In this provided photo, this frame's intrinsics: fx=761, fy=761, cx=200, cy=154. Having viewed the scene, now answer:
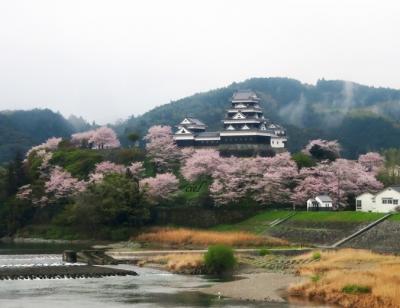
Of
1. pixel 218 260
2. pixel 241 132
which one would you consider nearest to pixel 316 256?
pixel 218 260

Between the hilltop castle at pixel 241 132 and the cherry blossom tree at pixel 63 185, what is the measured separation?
17901mm

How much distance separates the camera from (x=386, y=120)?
6471 inches

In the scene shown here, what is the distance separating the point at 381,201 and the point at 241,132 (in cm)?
2875

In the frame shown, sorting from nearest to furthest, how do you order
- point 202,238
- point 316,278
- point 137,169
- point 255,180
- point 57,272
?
point 316,278 < point 57,272 < point 202,238 < point 255,180 < point 137,169

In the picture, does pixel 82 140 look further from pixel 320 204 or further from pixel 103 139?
pixel 320 204

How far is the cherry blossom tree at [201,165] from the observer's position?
300 feet

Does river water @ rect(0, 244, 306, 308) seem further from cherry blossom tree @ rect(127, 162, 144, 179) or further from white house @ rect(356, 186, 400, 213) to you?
cherry blossom tree @ rect(127, 162, 144, 179)

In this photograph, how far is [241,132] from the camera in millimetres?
100188

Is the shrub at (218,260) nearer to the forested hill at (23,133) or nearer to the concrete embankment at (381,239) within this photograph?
the concrete embankment at (381,239)

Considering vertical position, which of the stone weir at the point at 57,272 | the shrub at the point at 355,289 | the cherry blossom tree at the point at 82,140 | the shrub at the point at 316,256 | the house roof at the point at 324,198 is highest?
the cherry blossom tree at the point at 82,140

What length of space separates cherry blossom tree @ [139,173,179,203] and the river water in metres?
33.4

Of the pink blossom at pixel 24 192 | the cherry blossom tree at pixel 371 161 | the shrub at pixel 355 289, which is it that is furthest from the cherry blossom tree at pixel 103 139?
the shrub at pixel 355 289

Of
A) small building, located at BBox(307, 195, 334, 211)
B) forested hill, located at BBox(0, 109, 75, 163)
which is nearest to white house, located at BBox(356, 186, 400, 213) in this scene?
small building, located at BBox(307, 195, 334, 211)

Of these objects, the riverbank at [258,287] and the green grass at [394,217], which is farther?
the green grass at [394,217]
